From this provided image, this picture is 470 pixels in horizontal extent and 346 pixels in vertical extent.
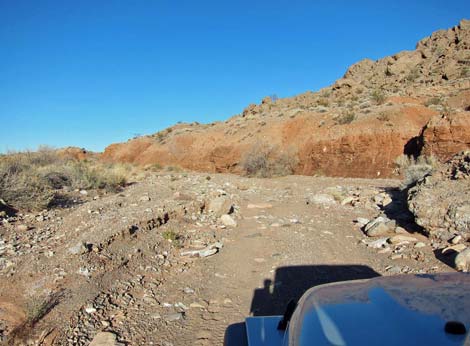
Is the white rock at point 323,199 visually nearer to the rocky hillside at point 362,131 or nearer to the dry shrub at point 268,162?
the rocky hillside at point 362,131

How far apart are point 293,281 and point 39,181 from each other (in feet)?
29.3

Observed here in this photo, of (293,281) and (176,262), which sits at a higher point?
(176,262)

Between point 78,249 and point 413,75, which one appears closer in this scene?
point 78,249

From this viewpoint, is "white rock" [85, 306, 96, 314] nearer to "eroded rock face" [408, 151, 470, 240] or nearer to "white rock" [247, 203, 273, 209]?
"eroded rock face" [408, 151, 470, 240]

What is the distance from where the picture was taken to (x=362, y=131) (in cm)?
1817

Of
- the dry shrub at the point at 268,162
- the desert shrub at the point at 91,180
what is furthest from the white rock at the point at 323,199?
the dry shrub at the point at 268,162

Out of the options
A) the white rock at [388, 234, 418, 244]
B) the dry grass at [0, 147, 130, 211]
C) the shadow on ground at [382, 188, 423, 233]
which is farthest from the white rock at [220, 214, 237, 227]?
the dry grass at [0, 147, 130, 211]

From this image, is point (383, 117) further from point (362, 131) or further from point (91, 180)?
point (91, 180)

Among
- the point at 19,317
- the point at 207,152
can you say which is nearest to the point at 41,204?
the point at 19,317

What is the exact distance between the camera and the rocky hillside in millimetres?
16503

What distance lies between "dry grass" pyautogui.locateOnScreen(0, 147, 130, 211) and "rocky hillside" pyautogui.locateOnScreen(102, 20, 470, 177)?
28.9ft

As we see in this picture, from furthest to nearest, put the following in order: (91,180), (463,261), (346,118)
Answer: (346,118), (91,180), (463,261)

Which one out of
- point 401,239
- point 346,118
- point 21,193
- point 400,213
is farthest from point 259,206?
point 346,118

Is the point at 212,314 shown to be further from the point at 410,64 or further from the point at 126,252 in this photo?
the point at 410,64
